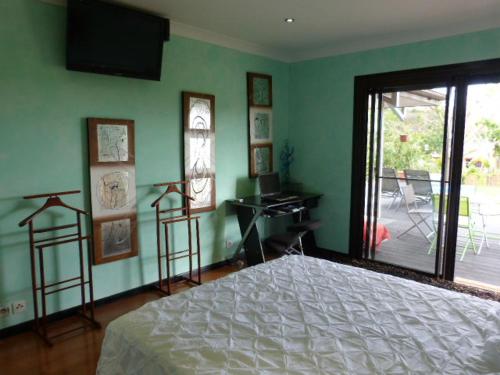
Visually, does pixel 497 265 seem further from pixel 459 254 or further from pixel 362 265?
pixel 362 265

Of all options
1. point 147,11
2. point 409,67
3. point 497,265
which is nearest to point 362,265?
point 497,265

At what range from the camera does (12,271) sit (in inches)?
108

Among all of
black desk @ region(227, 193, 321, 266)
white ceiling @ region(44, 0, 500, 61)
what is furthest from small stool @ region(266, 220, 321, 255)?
white ceiling @ region(44, 0, 500, 61)

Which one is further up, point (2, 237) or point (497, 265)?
point (2, 237)

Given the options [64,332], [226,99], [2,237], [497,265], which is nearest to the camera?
[2,237]

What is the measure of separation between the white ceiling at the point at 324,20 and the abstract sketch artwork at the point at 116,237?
1.77 metres

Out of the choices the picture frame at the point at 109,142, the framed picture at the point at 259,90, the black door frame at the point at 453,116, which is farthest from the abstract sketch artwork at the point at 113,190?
the black door frame at the point at 453,116

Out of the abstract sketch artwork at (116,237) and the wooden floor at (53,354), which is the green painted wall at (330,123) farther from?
the wooden floor at (53,354)

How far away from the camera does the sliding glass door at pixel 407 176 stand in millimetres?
3773

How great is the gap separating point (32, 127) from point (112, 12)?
1.04 m

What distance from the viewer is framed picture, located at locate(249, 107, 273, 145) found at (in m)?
4.42

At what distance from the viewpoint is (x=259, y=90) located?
4457mm

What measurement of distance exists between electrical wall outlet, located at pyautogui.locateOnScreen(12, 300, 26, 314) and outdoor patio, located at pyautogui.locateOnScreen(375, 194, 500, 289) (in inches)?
138

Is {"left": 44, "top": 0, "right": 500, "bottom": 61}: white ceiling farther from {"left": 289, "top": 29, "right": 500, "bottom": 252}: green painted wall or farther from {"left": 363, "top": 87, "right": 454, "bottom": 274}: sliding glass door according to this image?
{"left": 363, "top": 87, "right": 454, "bottom": 274}: sliding glass door
